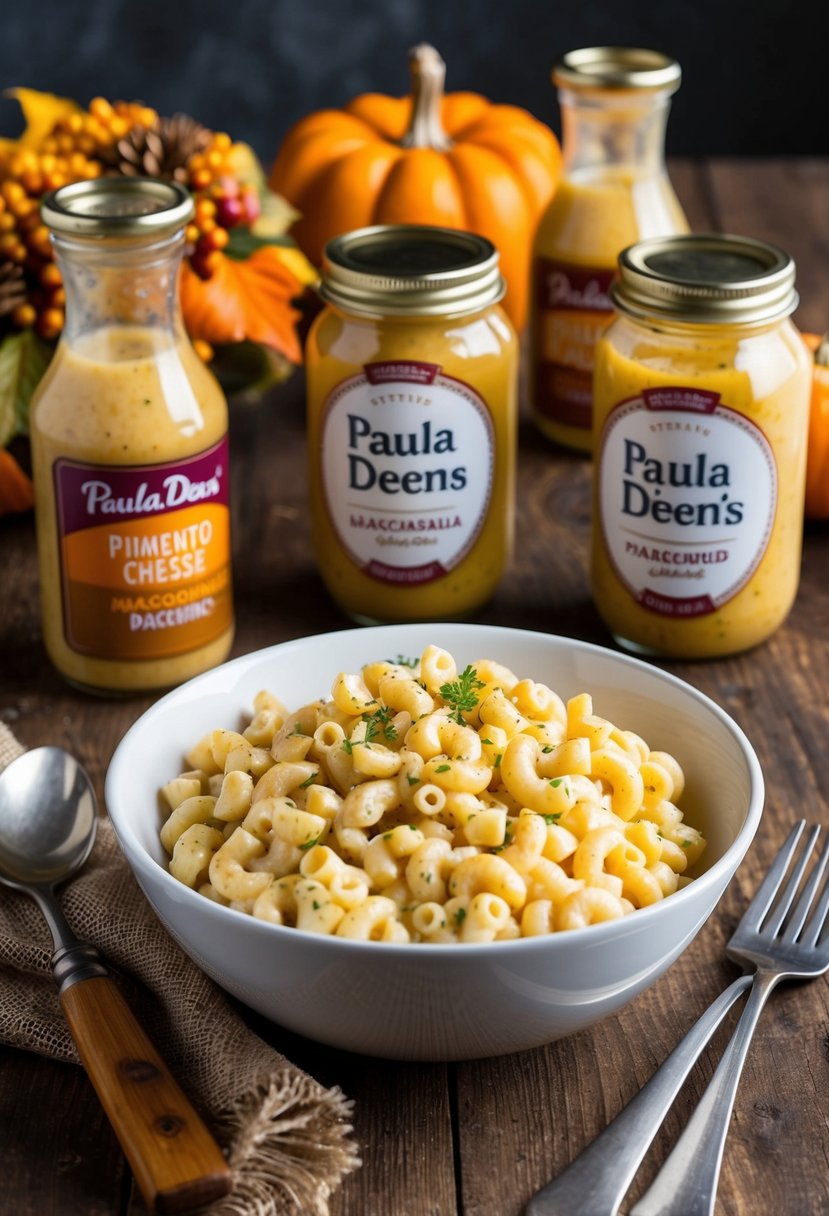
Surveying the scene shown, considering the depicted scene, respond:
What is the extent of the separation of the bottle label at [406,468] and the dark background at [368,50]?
Answer: 100 inches

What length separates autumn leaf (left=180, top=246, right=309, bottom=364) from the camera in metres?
1.81

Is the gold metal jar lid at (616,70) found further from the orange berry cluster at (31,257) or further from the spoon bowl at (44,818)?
the spoon bowl at (44,818)

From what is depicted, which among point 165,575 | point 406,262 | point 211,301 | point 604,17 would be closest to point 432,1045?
point 165,575

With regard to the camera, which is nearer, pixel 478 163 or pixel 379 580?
pixel 379 580

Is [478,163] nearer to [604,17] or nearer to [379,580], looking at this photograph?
[379,580]

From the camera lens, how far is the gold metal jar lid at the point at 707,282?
1.44 metres

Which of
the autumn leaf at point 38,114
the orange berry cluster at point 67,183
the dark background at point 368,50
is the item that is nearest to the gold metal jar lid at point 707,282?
the orange berry cluster at point 67,183

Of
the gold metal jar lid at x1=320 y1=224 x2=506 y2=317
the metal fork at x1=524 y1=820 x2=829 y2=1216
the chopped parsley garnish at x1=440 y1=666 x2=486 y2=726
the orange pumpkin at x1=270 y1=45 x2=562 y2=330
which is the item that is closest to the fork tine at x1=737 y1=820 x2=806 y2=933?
the metal fork at x1=524 y1=820 x2=829 y2=1216

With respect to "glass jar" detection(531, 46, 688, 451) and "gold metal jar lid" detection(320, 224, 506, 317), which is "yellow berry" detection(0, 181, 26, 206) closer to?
"gold metal jar lid" detection(320, 224, 506, 317)

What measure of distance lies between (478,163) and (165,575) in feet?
3.11

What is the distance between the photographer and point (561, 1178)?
0.95 metres

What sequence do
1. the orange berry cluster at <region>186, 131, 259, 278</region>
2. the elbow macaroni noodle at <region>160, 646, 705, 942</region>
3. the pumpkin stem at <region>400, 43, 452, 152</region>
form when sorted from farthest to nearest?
the pumpkin stem at <region>400, 43, 452, 152</region>
the orange berry cluster at <region>186, 131, 259, 278</region>
the elbow macaroni noodle at <region>160, 646, 705, 942</region>

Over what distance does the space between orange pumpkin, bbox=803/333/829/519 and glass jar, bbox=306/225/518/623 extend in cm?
41

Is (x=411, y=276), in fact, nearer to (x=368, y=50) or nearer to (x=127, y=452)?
(x=127, y=452)
